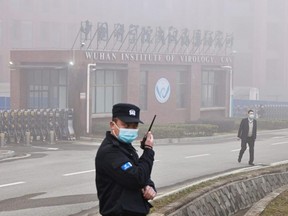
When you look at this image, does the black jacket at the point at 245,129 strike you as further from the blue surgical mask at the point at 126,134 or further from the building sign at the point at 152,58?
the blue surgical mask at the point at 126,134

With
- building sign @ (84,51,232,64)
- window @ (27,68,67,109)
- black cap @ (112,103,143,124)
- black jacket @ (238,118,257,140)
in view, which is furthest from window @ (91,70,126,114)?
black cap @ (112,103,143,124)

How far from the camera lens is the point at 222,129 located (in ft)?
120

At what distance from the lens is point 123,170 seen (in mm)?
5133

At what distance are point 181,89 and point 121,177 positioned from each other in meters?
36.1

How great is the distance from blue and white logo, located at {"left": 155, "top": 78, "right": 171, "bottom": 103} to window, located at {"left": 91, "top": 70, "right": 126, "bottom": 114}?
3124mm

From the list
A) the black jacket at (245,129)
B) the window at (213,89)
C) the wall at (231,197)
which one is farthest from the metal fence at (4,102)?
the wall at (231,197)

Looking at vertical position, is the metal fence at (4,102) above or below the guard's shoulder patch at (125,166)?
below

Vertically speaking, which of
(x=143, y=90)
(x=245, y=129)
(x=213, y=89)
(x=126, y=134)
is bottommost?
(x=245, y=129)

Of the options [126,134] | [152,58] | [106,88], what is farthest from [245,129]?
[152,58]

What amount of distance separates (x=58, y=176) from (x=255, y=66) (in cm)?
5974

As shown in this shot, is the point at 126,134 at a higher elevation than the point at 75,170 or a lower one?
higher

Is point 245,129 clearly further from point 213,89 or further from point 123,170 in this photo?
point 213,89

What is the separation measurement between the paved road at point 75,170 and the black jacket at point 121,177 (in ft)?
20.8

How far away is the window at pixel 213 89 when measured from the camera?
144ft
